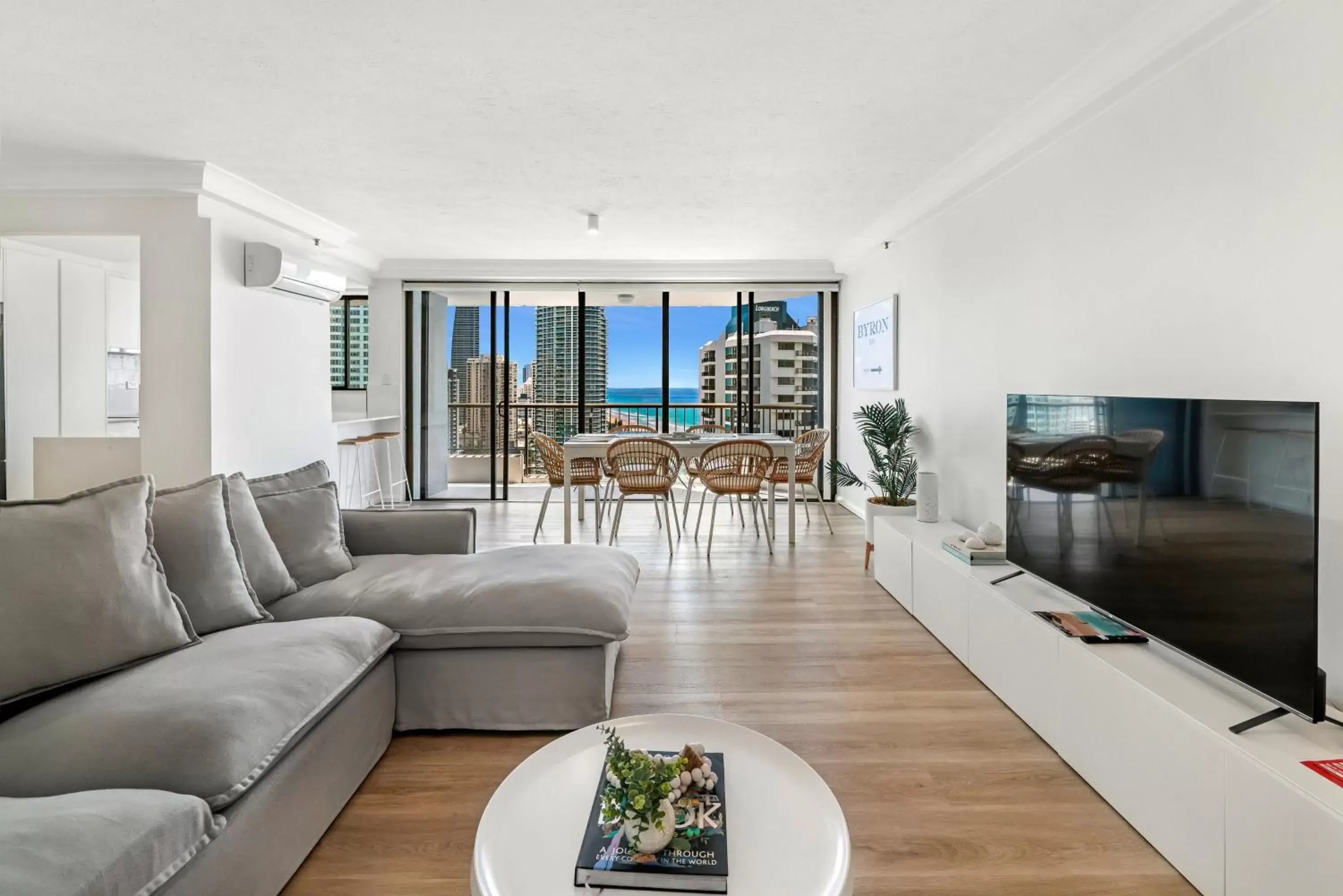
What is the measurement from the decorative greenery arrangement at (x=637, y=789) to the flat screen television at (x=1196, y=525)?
1412 mm

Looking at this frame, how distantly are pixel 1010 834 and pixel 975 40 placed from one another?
2.65 meters

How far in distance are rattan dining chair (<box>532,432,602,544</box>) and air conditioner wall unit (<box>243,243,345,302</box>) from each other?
2.00 metres

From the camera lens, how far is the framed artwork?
5.42 meters

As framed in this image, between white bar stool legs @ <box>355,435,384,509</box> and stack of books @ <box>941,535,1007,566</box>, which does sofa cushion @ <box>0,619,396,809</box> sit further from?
white bar stool legs @ <box>355,435,384,509</box>

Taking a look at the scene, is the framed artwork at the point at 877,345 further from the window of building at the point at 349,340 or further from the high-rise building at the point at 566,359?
the window of building at the point at 349,340

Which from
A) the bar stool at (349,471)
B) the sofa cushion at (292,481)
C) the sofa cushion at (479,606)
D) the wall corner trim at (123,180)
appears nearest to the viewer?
the sofa cushion at (479,606)

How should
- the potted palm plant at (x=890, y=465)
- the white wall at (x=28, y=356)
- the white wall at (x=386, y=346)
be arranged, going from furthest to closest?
1. the white wall at (x=386, y=346)
2. the white wall at (x=28, y=356)
3. the potted palm plant at (x=890, y=465)

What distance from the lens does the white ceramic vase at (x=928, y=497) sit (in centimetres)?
406

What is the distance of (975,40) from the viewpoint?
254 centimetres

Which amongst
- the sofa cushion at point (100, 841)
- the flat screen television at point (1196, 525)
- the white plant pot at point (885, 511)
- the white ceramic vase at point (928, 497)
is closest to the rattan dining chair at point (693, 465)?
the white plant pot at point (885, 511)

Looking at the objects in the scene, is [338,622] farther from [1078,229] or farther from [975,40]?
[1078,229]

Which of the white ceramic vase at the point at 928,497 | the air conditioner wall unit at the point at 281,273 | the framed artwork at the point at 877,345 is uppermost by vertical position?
the air conditioner wall unit at the point at 281,273

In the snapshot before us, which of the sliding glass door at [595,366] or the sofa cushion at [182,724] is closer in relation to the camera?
the sofa cushion at [182,724]

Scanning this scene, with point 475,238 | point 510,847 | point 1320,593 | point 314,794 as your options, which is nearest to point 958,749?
point 1320,593
